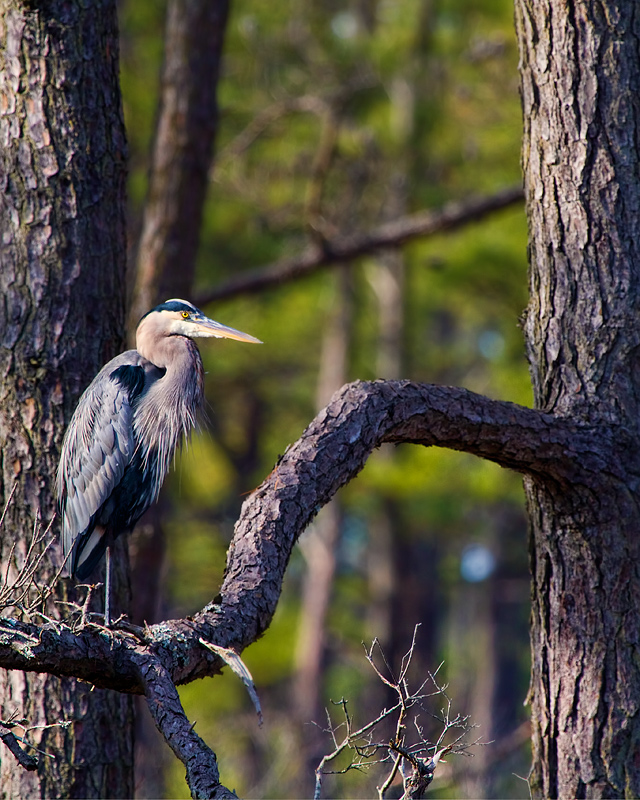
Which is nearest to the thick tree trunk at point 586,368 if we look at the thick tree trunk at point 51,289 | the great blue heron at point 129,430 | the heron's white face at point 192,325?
the great blue heron at point 129,430

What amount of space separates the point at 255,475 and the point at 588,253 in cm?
1322

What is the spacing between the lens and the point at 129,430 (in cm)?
357

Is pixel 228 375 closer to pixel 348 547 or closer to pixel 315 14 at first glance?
pixel 315 14

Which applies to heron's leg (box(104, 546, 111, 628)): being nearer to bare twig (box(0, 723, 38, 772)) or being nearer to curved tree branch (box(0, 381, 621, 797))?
curved tree branch (box(0, 381, 621, 797))

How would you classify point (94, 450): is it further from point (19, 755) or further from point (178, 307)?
point (19, 755)

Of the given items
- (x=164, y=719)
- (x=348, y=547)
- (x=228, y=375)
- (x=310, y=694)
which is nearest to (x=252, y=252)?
(x=228, y=375)

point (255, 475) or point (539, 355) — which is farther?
point (255, 475)

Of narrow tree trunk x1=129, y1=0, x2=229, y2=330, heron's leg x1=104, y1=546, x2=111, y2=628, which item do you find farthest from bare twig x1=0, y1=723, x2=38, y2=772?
narrow tree trunk x1=129, y1=0, x2=229, y2=330

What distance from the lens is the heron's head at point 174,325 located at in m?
3.68

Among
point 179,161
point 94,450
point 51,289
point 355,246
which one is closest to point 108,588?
point 94,450

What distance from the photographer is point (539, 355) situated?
9.85ft

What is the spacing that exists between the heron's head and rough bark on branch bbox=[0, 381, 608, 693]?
1.15m

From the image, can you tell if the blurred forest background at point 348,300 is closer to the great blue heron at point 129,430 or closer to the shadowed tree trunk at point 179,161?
the shadowed tree trunk at point 179,161

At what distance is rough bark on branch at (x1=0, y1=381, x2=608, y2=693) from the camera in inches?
78.5
